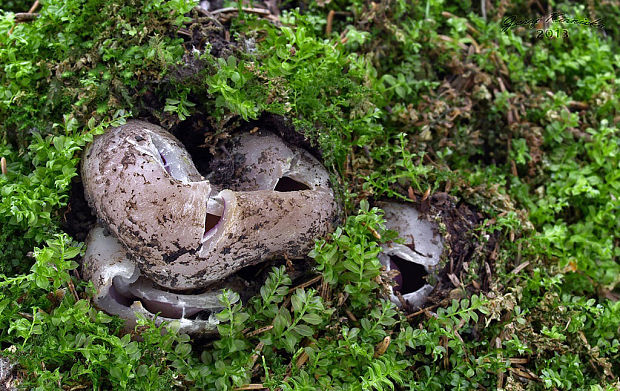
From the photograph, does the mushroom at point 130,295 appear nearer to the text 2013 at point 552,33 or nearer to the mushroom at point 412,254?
the mushroom at point 412,254

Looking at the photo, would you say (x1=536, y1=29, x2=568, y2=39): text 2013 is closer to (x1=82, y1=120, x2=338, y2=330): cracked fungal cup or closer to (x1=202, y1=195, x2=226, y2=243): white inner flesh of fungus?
(x1=82, y1=120, x2=338, y2=330): cracked fungal cup

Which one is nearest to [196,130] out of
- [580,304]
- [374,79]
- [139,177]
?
[139,177]

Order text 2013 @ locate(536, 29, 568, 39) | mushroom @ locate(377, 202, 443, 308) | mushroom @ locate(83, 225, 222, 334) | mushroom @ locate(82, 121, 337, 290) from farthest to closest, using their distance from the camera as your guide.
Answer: text 2013 @ locate(536, 29, 568, 39), mushroom @ locate(377, 202, 443, 308), mushroom @ locate(83, 225, 222, 334), mushroom @ locate(82, 121, 337, 290)

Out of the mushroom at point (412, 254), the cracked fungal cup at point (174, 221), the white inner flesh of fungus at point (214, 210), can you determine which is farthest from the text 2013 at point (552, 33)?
the white inner flesh of fungus at point (214, 210)


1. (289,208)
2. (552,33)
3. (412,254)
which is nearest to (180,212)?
(289,208)

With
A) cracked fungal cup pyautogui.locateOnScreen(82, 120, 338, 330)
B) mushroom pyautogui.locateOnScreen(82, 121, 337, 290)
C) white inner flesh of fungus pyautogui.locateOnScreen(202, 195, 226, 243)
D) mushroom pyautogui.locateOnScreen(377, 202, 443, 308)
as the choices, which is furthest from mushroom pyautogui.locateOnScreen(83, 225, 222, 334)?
mushroom pyautogui.locateOnScreen(377, 202, 443, 308)

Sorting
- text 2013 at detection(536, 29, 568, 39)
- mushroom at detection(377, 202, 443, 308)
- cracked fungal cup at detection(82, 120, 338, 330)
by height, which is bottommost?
mushroom at detection(377, 202, 443, 308)

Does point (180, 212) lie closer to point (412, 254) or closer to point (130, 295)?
point (130, 295)
